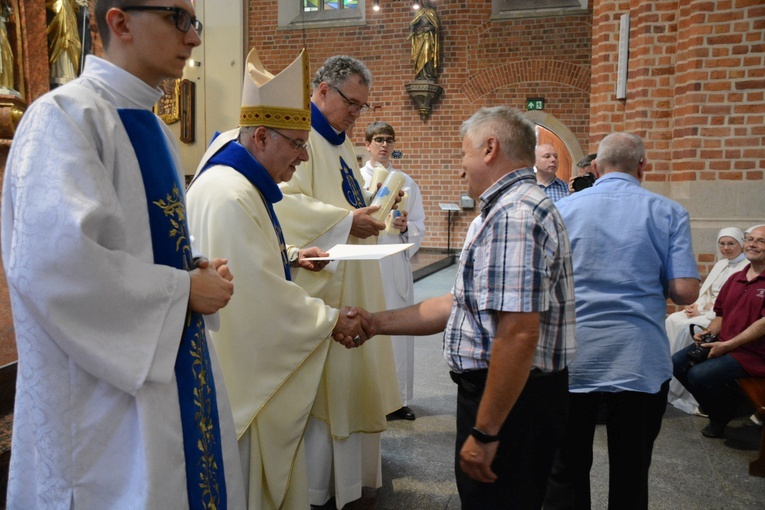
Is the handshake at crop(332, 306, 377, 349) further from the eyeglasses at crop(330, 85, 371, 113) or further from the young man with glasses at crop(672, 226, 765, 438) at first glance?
the young man with glasses at crop(672, 226, 765, 438)

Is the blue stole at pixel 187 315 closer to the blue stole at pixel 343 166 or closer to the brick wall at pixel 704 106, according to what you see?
the blue stole at pixel 343 166

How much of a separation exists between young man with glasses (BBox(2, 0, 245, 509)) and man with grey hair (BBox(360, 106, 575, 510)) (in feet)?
2.17

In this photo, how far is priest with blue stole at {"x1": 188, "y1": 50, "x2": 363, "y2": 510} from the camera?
6.55 ft

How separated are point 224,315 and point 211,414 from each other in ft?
1.64

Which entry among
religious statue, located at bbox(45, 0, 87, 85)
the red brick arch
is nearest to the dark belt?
religious statue, located at bbox(45, 0, 87, 85)

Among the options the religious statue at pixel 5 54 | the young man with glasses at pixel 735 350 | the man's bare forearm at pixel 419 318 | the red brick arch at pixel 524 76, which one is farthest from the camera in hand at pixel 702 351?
the red brick arch at pixel 524 76

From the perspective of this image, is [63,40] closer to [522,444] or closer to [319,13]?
[522,444]

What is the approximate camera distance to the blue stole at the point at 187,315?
1396 mm

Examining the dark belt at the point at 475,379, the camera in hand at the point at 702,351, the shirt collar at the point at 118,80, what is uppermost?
the shirt collar at the point at 118,80

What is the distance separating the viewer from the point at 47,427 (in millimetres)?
1263

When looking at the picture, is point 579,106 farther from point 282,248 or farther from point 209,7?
point 282,248

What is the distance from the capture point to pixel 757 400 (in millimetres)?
3447

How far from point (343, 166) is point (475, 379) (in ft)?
4.89

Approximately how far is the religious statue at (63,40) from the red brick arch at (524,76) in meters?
8.02
